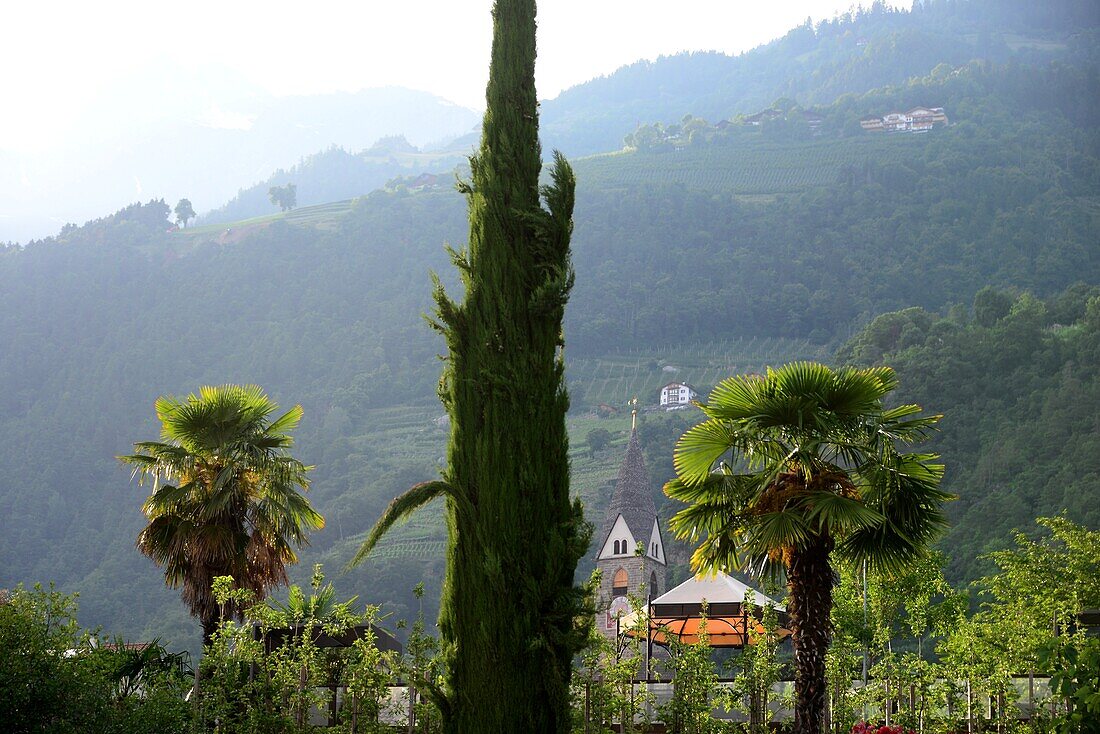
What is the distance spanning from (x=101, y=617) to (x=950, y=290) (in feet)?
252

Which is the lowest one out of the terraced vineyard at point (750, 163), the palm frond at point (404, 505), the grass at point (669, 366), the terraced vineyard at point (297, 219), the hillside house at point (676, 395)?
the palm frond at point (404, 505)

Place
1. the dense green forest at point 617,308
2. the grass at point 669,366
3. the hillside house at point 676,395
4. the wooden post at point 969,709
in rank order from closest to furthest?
the wooden post at point 969,709 < the dense green forest at point 617,308 < the hillside house at point 676,395 < the grass at point 669,366

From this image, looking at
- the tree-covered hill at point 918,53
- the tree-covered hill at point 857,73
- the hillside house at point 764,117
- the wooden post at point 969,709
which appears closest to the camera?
the wooden post at point 969,709

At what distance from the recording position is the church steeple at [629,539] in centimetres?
4784

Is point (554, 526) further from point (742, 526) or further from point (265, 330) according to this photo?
point (265, 330)

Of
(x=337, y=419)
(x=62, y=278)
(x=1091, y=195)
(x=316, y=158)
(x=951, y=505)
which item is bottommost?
(x=951, y=505)

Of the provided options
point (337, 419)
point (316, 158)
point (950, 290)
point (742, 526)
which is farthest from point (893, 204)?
point (742, 526)

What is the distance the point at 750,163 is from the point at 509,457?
138m

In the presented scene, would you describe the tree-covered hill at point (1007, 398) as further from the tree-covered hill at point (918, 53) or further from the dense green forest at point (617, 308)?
the tree-covered hill at point (918, 53)

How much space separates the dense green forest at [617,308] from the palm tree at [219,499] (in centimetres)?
5961

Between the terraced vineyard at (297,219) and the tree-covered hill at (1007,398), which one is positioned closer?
the tree-covered hill at (1007,398)

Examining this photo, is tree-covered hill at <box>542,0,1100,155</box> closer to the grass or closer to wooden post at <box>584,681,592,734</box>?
the grass

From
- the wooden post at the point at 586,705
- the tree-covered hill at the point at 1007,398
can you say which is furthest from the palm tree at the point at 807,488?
the tree-covered hill at the point at 1007,398

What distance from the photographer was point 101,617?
78.1 metres
